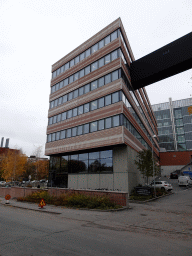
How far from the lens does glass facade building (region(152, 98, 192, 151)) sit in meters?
85.8

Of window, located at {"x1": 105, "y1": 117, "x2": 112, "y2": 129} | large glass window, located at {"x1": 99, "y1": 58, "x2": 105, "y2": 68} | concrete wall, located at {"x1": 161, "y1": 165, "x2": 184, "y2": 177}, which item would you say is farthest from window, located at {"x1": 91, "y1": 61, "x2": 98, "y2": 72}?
concrete wall, located at {"x1": 161, "y1": 165, "x2": 184, "y2": 177}

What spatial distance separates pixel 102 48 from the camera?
27219 mm

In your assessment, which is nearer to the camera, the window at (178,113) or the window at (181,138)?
the window at (181,138)

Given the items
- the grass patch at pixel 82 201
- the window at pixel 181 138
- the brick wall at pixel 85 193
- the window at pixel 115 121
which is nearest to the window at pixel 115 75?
the window at pixel 115 121

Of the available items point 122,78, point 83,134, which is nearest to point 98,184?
point 83,134

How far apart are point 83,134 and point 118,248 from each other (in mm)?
21140

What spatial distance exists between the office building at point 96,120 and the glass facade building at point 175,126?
6471 centimetres

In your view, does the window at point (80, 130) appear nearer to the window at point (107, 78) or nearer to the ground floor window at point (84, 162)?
the ground floor window at point (84, 162)

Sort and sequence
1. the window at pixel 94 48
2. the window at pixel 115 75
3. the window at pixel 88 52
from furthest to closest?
the window at pixel 88 52
the window at pixel 94 48
the window at pixel 115 75

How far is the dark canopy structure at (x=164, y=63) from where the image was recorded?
72.8ft

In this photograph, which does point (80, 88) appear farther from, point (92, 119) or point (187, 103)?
point (187, 103)

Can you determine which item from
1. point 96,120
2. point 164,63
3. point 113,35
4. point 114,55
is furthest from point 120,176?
point 113,35

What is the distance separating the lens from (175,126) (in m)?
88.9

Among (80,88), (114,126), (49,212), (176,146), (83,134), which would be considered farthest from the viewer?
(176,146)
